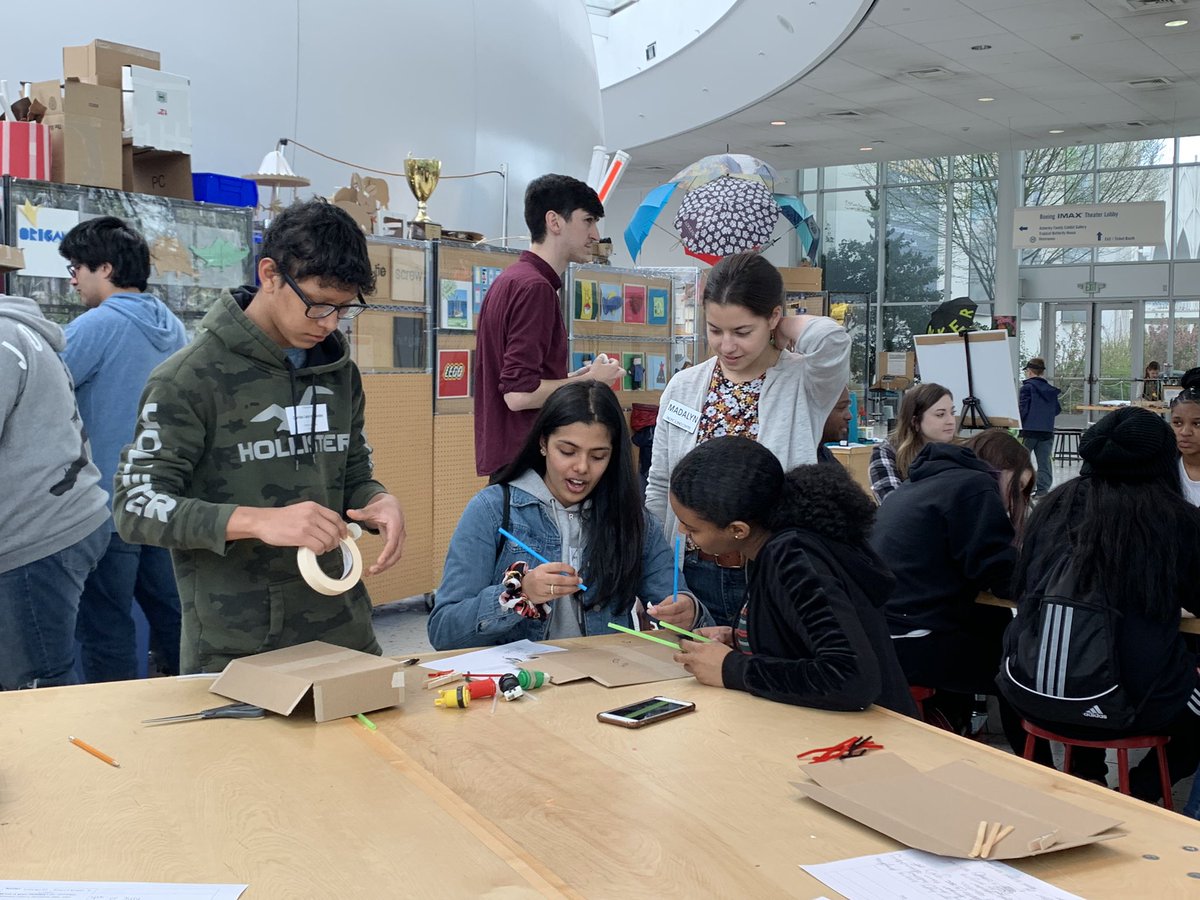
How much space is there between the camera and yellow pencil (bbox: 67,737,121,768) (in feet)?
5.22

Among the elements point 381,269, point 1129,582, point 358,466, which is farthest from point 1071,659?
point 381,269

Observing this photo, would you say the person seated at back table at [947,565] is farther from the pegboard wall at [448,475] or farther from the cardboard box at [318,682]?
the pegboard wall at [448,475]

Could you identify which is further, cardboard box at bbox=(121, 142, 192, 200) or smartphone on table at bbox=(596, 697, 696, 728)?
cardboard box at bbox=(121, 142, 192, 200)

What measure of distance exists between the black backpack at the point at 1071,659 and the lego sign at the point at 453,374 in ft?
12.2

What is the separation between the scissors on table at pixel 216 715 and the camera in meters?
1.79

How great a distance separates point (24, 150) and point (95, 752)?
11.4ft

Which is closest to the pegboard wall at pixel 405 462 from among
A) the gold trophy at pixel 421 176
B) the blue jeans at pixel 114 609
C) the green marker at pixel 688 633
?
the blue jeans at pixel 114 609

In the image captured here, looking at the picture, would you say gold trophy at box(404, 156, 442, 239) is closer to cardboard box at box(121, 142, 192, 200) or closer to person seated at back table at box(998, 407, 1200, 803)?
cardboard box at box(121, 142, 192, 200)

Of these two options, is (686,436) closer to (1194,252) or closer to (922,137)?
(922,137)

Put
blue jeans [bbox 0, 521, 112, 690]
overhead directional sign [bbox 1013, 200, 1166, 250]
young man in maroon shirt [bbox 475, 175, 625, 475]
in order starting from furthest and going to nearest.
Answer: overhead directional sign [bbox 1013, 200, 1166, 250]
young man in maroon shirt [bbox 475, 175, 625, 475]
blue jeans [bbox 0, 521, 112, 690]

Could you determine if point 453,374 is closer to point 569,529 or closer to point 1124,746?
point 569,529

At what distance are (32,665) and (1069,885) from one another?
2.59 meters

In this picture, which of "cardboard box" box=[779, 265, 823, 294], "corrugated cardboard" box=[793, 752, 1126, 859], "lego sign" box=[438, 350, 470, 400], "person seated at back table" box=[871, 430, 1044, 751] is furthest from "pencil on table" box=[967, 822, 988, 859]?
"cardboard box" box=[779, 265, 823, 294]

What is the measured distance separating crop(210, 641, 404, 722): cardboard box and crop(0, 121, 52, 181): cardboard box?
3.24 metres
